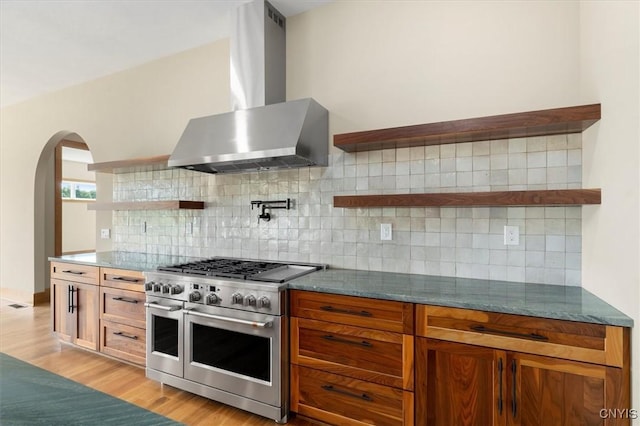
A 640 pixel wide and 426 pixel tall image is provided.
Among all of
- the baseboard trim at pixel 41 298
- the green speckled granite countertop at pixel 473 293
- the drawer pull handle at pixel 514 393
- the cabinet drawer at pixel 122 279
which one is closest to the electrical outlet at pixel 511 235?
the green speckled granite countertop at pixel 473 293

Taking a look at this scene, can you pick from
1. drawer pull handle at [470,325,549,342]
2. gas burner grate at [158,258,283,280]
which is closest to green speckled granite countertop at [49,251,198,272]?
gas burner grate at [158,258,283,280]

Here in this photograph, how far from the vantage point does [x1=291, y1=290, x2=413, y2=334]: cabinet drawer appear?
176 centimetres

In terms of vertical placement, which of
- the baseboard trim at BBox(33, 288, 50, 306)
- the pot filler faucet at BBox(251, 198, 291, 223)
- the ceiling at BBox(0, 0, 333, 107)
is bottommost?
the baseboard trim at BBox(33, 288, 50, 306)

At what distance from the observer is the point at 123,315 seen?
2.75 meters

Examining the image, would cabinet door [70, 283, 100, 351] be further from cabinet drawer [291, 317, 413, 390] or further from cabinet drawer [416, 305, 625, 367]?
cabinet drawer [416, 305, 625, 367]

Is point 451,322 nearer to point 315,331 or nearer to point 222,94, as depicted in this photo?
point 315,331

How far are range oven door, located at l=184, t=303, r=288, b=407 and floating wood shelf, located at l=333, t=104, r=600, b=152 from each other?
50.5 inches

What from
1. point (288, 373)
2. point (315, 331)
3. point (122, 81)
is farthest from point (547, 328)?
point (122, 81)

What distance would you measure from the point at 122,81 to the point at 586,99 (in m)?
4.22

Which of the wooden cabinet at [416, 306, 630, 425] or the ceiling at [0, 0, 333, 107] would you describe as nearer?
the wooden cabinet at [416, 306, 630, 425]

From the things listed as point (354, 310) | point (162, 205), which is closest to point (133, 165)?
point (162, 205)

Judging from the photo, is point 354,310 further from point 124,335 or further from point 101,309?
point 101,309

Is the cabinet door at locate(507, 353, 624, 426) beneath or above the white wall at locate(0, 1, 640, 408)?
beneath

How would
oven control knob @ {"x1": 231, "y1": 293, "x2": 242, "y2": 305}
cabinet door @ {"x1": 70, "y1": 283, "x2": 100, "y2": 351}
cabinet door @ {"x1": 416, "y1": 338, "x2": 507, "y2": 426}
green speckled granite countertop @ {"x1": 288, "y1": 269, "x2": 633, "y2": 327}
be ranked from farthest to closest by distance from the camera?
1. cabinet door @ {"x1": 70, "y1": 283, "x2": 100, "y2": 351}
2. oven control knob @ {"x1": 231, "y1": 293, "x2": 242, "y2": 305}
3. cabinet door @ {"x1": 416, "y1": 338, "x2": 507, "y2": 426}
4. green speckled granite countertop @ {"x1": 288, "y1": 269, "x2": 633, "y2": 327}
